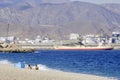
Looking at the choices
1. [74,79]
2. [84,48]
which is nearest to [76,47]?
[84,48]

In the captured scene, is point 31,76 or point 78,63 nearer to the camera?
point 31,76

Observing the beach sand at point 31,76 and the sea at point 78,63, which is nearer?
the beach sand at point 31,76

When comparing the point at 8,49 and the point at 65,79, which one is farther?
the point at 8,49

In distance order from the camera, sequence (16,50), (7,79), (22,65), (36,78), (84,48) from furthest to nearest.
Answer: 1. (84,48)
2. (16,50)
3. (22,65)
4. (36,78)
5. (7,79)

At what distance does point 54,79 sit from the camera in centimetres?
2450

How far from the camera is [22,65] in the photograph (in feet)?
128

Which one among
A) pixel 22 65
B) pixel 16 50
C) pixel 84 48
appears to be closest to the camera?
pixel 22 65

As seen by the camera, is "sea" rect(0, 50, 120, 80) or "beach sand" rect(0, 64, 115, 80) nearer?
"beach sand" rect(0, 64, 115, 80)

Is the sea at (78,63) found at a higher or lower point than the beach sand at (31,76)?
lower

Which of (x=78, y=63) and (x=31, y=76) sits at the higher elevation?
(x=31, y=76)

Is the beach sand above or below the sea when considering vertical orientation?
above

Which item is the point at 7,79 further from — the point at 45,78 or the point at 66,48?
the point at 66,48

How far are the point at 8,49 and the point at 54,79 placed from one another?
107 m

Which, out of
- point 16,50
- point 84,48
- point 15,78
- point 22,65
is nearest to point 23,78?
point 15,78
